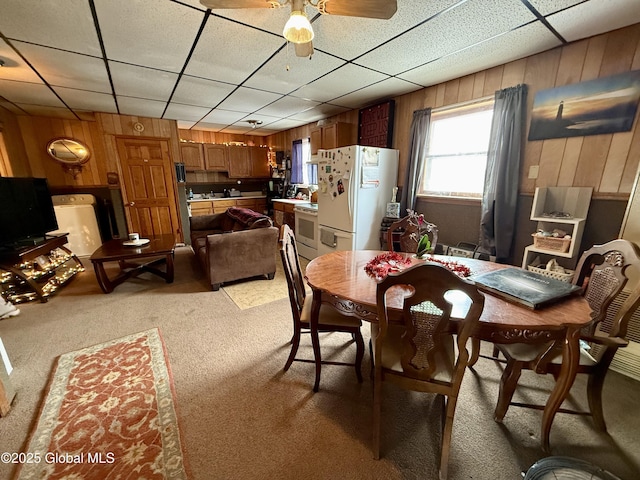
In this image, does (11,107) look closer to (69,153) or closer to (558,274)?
(69,153)

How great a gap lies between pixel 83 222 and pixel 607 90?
6.69m

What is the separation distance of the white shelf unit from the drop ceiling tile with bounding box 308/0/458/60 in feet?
5.55

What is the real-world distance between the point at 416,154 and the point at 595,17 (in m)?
1.63

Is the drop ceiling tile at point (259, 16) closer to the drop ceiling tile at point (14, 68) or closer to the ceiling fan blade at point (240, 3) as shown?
the ceiling fan blade at point (240, 3)

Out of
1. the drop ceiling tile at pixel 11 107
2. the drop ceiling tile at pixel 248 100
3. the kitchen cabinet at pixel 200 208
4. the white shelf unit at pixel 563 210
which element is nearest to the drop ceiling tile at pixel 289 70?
the drop ceiling tile at pixel 248 100

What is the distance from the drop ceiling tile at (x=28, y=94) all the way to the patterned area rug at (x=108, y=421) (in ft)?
10.5

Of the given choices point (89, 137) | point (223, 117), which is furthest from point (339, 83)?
point (89, 137)

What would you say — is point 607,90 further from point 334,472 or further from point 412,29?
point 334,472

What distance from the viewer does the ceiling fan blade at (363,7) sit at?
4.36 ft

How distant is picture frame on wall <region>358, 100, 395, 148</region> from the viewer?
3477 mm

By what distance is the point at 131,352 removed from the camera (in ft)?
6.43

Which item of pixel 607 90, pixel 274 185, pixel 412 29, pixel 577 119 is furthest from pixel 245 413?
pixel 274 185

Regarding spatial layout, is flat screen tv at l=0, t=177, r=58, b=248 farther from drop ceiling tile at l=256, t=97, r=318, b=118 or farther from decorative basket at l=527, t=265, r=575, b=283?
decorative basket at l=527, t=265, r=575, b=283

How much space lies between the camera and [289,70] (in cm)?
262
